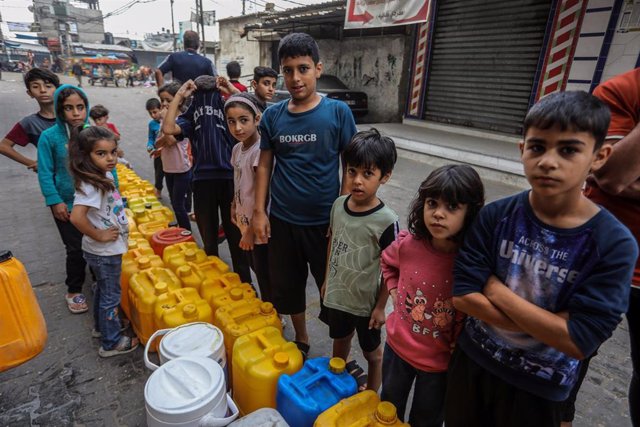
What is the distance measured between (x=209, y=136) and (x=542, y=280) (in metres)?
2.41

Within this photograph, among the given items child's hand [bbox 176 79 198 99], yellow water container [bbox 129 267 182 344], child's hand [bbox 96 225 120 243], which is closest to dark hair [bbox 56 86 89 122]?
child's hand [bbox 176 79 198 99]

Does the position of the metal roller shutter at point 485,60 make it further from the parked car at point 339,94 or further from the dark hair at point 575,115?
the dark hair at point 575,115

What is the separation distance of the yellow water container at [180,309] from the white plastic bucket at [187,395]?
0.42 meters

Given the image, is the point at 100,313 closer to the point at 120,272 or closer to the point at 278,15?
the point at 120,272

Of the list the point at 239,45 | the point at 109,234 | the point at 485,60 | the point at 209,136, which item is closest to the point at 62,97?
the point at 209,136

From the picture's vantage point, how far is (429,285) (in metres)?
1.31

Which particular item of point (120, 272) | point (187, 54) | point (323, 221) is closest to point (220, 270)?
point (120, 272)

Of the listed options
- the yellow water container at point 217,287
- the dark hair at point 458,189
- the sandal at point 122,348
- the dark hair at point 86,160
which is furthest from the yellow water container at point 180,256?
the dark hair at point 458,189

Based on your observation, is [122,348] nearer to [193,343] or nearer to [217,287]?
[217,287]

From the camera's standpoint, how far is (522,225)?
1042mm

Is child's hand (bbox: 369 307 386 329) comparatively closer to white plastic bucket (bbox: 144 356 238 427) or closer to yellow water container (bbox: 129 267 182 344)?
white plastic bucket (bbox: 144 356 238 427)

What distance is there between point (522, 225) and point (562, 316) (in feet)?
0.89

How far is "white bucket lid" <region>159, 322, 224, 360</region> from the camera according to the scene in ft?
5.31

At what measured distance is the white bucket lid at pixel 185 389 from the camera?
51.1 inches
